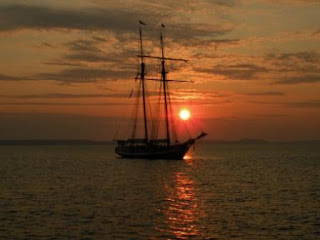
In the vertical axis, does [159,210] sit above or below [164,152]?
below

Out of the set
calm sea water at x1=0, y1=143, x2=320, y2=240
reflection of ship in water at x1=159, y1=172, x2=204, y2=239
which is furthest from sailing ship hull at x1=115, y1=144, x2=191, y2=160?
reflection of ship in water at x1=159, y1=172, x2=204, y2=239

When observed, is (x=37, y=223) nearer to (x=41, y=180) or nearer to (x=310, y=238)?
(x=310, y=238)

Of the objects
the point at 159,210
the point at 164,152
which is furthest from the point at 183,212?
the point at 164,152

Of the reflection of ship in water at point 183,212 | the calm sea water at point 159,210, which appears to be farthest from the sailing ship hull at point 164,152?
the reflection of ship in water at point 183,212

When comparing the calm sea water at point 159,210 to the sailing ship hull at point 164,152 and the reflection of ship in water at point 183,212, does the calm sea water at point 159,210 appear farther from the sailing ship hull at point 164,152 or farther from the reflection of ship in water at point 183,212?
the sailing ship hull at point 164,152

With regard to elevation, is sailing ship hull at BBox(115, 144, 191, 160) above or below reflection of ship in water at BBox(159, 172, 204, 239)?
above

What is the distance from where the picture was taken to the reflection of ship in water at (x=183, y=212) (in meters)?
37.9

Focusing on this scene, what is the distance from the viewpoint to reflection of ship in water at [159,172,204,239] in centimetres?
3788

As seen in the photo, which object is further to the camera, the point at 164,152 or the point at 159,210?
the point at 164,152

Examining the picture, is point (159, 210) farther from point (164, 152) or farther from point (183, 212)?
point (164, 152)

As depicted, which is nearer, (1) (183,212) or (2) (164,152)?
(1) (183,212)

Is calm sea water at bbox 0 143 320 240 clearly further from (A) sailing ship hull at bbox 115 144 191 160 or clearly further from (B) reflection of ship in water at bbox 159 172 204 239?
(A) sailing ship hull at bbox 115 144 191 160

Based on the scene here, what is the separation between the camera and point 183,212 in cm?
4675

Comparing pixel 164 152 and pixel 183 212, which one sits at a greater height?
pixel 164 152
